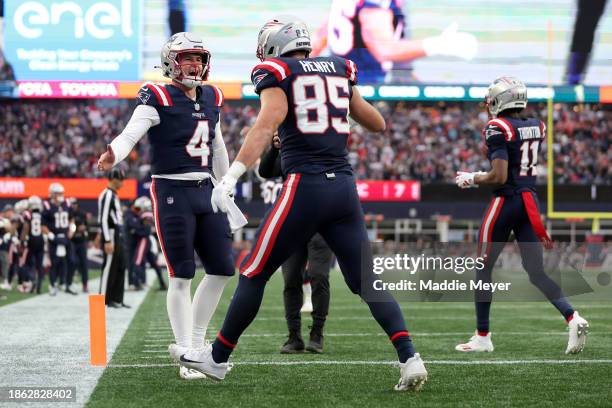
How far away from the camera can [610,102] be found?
28.4m

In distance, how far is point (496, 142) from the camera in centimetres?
681

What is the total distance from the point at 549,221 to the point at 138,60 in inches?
554

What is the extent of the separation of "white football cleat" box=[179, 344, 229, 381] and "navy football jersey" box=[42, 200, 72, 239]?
10.5m

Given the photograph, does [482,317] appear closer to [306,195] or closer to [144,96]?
[306,195]

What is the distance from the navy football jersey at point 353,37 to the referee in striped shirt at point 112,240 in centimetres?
1574

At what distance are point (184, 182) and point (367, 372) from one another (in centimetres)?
146

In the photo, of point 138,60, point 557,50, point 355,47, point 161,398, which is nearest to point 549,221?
point 557,50

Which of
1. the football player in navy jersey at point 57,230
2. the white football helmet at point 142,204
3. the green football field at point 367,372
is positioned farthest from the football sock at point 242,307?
the white football helmet at point 142,204

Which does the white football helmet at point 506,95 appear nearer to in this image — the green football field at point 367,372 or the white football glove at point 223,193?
the green football field at point 367,372

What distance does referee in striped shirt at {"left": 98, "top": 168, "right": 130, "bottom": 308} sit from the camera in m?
11.0

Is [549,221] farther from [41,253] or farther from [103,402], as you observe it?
[103,402]

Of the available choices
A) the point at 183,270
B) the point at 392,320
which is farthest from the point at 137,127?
the point at 392,320

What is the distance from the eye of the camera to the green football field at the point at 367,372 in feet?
14.9

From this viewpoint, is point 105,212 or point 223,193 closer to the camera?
point 223,193
